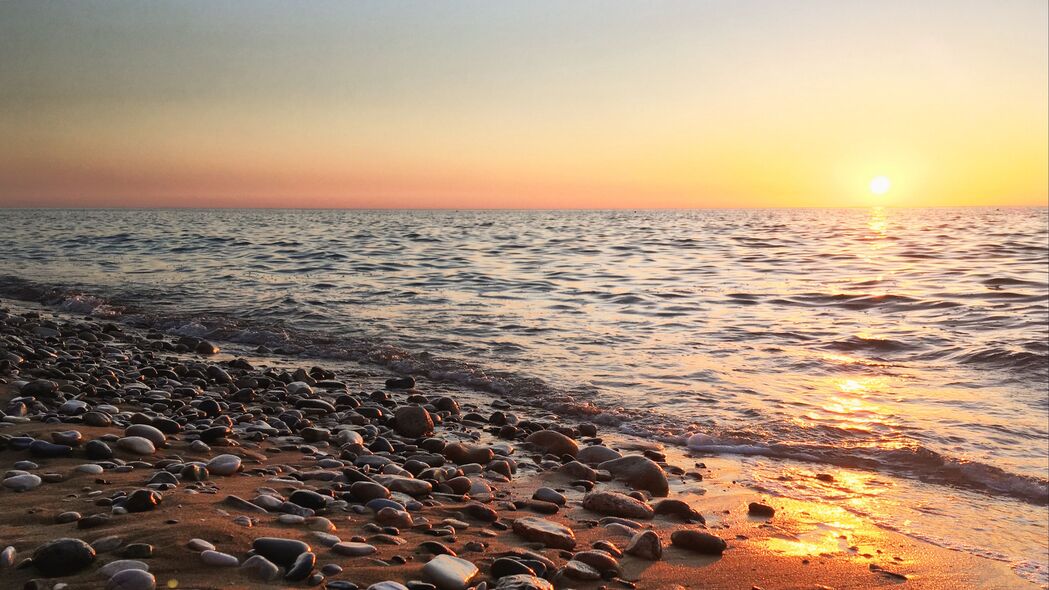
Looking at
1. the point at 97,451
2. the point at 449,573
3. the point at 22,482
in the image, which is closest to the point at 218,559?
the point at 449,573

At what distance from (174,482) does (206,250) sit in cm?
2651

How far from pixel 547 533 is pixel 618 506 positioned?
822 mm

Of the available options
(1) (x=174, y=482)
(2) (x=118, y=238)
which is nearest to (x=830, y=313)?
(1) (x=174, y=482)

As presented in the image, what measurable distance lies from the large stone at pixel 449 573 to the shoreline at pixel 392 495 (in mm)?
31

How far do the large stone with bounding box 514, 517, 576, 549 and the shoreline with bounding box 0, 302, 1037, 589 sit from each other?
1.8 inches

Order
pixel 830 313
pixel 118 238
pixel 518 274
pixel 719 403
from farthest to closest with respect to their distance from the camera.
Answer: pixel 118 238
pixel 518 274
pixel 830 313
pixel 719 403

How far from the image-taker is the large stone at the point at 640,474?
5094 mm

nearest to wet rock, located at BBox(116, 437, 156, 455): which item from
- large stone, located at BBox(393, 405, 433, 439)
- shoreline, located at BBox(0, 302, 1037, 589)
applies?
shoreline, located at BBox(0, 302, 1037, 589)

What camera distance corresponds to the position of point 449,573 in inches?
120

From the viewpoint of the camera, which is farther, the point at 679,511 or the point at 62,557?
the point at 679,511

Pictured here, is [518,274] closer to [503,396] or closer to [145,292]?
[145,292]

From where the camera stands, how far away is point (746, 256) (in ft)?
91.4

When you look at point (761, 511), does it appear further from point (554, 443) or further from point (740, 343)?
point (740, 343)

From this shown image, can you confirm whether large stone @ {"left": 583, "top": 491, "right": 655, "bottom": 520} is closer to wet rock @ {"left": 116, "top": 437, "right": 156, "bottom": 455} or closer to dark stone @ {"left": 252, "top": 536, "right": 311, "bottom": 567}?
dark stone @ {"left": 252, "top": 536, "right": 311, "bottom": 567}
